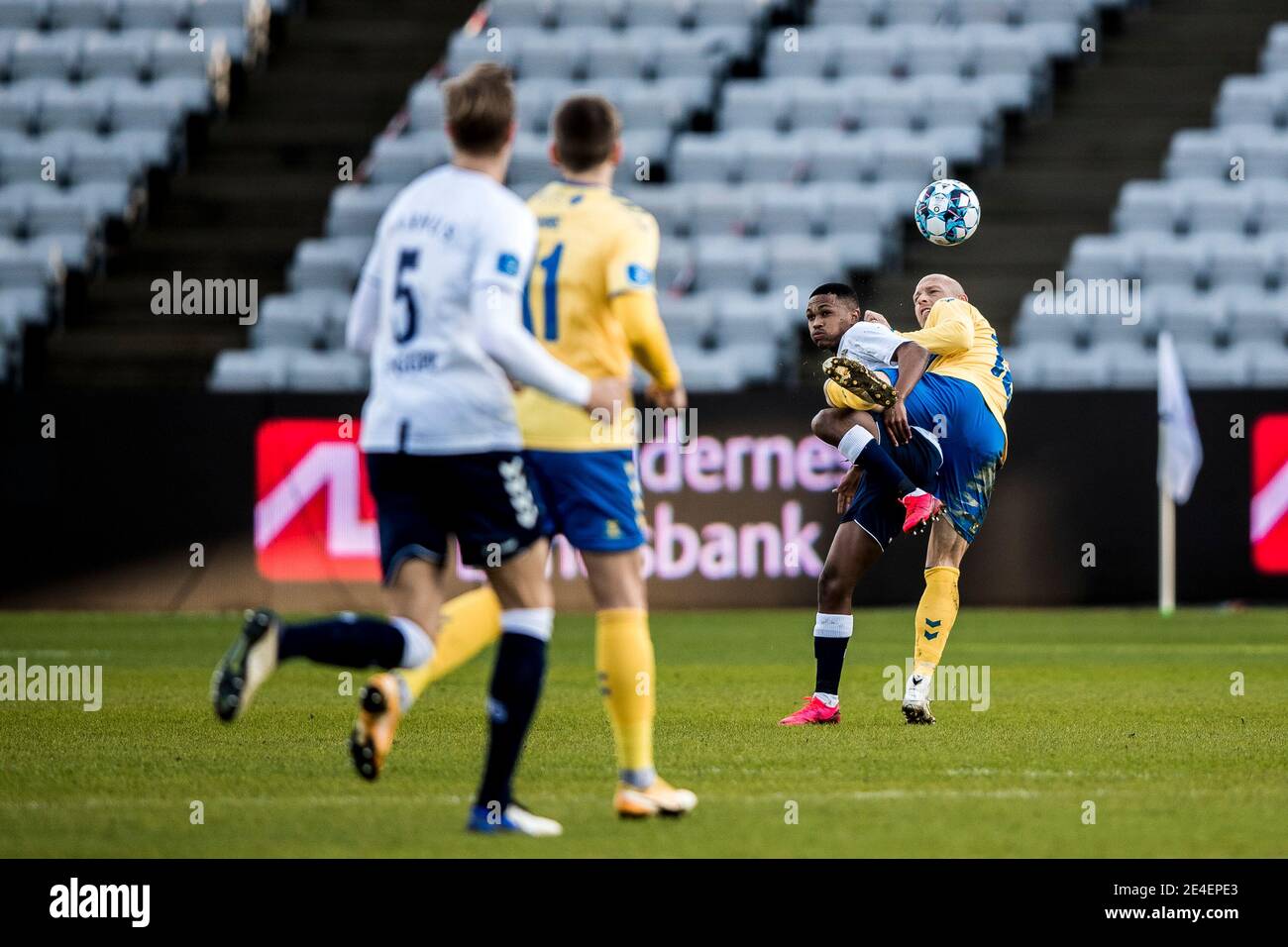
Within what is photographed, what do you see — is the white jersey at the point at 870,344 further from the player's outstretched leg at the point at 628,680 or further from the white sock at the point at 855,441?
the player's outstretched leg at the point at 628,680

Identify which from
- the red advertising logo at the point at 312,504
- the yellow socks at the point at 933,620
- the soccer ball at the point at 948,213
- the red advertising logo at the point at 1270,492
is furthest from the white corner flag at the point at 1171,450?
the yellow socks at the point at 933,620

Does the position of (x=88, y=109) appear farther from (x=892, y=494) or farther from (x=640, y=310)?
(x=640, y=310)

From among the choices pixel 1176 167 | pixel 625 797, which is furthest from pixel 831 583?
pixel 1176 167

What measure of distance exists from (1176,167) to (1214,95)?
1388 millimetres

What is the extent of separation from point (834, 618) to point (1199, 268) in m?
10.8

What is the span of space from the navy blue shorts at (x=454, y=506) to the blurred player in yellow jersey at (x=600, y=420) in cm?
25

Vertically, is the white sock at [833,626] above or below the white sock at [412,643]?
below

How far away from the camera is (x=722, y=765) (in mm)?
6926

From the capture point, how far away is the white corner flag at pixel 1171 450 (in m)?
14.6

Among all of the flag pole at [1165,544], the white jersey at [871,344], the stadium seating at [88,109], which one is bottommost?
the flag pole at [1165,544]

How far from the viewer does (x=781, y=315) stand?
17406 millimetres

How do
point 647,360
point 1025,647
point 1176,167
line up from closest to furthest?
point 647,360 → point 1025,647 → point 1176,167

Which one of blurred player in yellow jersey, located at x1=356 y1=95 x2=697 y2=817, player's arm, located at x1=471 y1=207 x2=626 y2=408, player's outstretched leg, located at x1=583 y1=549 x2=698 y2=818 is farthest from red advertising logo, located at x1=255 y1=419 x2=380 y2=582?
player's arm, located at x1=471 y1=207 x2=626 y2=408

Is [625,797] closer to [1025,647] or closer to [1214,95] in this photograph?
[1025,647]
